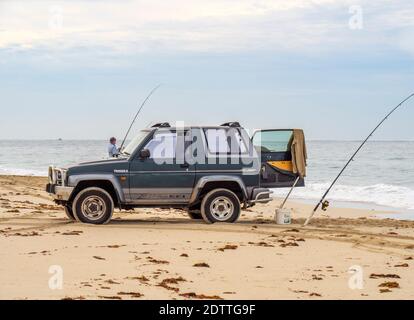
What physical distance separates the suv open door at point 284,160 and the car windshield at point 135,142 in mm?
2253

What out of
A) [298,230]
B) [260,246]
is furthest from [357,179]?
[260,246]

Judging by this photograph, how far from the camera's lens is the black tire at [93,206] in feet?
48.4

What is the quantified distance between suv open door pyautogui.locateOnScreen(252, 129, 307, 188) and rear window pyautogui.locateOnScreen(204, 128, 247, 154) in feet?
1.27

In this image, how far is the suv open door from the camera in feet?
49.5

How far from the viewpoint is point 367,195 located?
92.1 feet

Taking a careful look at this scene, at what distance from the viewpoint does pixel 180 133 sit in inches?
592

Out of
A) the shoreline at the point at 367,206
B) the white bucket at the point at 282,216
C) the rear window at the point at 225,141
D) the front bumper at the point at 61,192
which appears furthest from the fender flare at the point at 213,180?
the shoreline at the point at 367,206

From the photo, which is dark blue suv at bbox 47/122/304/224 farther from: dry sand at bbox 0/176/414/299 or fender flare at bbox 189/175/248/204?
dry sand at bbox 0/176/414/299

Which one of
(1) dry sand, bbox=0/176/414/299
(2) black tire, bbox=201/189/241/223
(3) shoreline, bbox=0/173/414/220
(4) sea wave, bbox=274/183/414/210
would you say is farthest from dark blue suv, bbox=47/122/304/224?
(4) sea wave, bbox=274/183/414/210

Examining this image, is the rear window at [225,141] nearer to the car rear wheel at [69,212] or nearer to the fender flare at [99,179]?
the fender flare at [99,179]

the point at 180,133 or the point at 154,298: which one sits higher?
the point at 180,133
